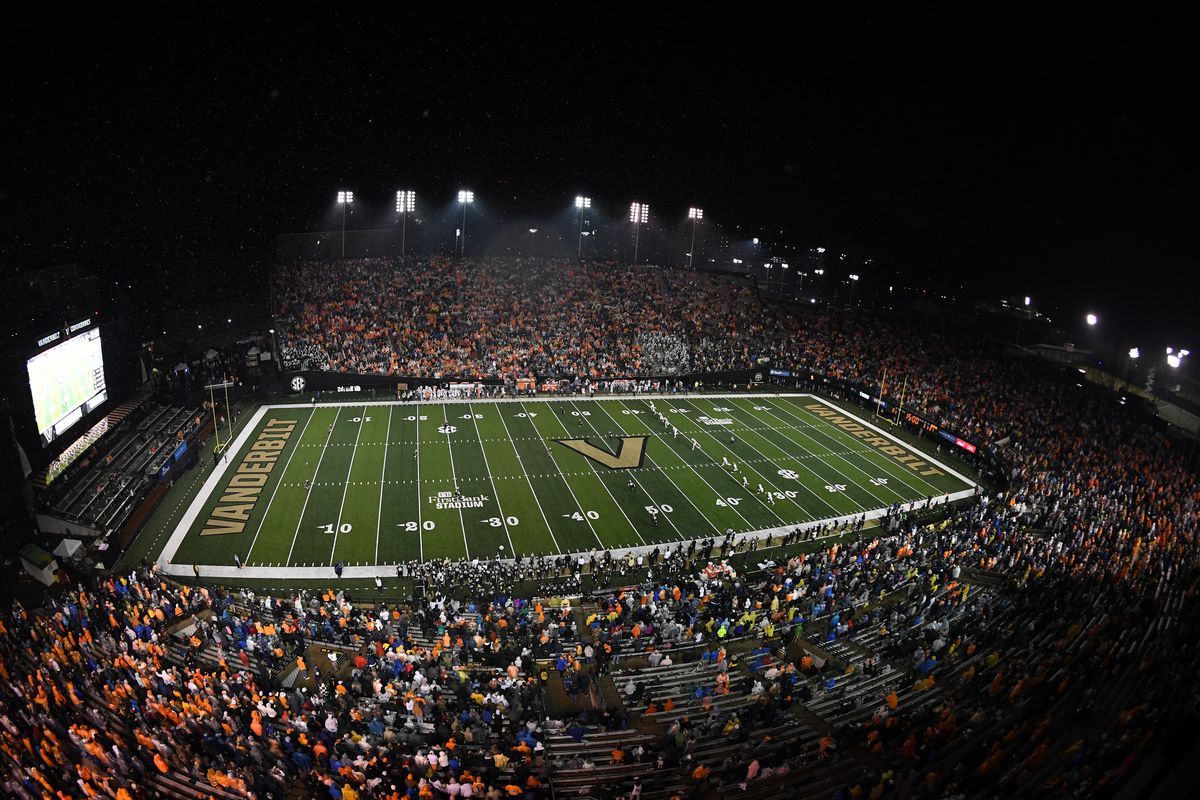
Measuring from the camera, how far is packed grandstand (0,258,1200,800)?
12.2 metres

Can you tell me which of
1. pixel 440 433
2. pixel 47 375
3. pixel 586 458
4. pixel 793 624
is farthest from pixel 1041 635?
pixel 47 375

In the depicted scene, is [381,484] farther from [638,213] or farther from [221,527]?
[638,213]

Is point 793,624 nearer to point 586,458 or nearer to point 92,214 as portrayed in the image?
point 586,458

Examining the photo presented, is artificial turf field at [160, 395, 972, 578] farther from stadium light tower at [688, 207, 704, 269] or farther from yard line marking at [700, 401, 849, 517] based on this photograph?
stadium light tower at [688, 207, 704, 269]

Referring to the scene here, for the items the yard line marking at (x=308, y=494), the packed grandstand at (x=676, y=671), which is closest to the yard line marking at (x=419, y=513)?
the packed grandstand at (x=676, y=671)

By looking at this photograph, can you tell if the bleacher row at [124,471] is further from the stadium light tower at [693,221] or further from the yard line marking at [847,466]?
the stadium light tower at [693,221]

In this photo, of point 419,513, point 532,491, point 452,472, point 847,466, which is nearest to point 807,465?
point 847,466

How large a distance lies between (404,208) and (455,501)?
43036 mm

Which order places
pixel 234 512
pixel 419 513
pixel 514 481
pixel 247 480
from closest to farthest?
1. pixel 234 512
2. pixel 419 513
3. pixel 247 480
4. pixel 514 481

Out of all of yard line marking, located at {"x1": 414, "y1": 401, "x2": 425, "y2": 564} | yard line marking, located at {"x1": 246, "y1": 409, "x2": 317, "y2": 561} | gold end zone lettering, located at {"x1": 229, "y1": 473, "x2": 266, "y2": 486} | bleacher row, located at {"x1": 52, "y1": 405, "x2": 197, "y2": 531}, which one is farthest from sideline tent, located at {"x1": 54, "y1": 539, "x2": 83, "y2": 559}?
yard line marking, located at {"x1": 414, "y1": 401, "x2": 425, "y2": 564}

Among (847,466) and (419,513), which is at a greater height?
(847,466)

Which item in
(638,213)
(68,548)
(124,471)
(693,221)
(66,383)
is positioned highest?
(638,213)

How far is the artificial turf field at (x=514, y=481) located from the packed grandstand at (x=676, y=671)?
7.21 ft

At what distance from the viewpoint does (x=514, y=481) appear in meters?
31.4
